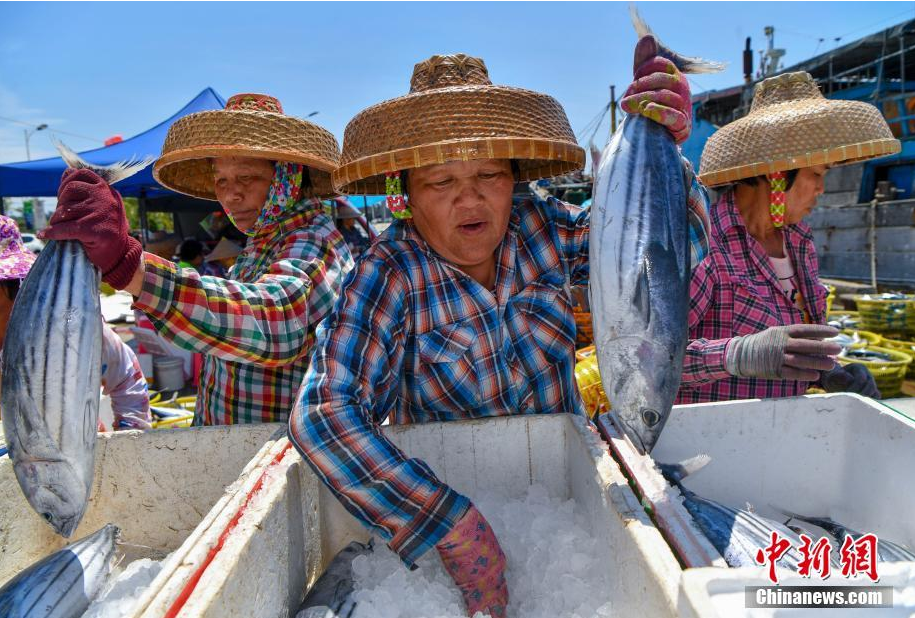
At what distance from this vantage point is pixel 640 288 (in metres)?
1.27

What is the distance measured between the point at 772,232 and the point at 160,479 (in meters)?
2.88

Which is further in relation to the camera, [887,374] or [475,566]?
[887,374]

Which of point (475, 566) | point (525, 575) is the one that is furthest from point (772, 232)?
point (475, 566)

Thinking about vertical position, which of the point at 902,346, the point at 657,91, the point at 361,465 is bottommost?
the point at 902,346

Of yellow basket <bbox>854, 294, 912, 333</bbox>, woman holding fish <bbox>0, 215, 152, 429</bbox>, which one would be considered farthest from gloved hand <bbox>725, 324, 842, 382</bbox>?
yellow basket <bbox>854, 294, 912, 333</bbox>

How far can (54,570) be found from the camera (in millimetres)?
1371

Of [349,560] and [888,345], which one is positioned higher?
[349,560]

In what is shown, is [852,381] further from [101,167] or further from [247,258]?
[101,167]

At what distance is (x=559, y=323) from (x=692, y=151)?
23477mm

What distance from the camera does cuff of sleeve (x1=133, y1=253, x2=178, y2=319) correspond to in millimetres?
1543

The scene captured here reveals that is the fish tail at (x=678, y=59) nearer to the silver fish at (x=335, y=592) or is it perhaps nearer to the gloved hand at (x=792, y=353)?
the gloved hand at (x=792, y=353)

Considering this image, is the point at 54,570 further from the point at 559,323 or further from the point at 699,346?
the point at 699,346

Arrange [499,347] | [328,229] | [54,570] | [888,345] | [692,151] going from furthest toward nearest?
1. [692,151]
2. [888,345]
3. [328,229]
4. [499,347]
5. [54,570]

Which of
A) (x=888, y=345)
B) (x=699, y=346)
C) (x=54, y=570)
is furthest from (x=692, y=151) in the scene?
(x=54, y=570)
